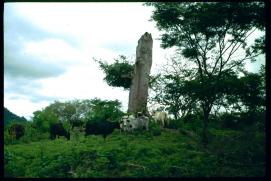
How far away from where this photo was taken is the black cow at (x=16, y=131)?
17.4 metres

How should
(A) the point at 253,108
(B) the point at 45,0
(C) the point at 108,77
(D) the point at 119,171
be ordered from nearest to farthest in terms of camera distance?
(B) the point at 45,0 → (D) the point at 119,171 → (A) the point at 253,108 → (C) the point at 108,77

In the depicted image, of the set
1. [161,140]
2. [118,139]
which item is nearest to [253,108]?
[161,140]

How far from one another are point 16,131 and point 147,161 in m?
8.85

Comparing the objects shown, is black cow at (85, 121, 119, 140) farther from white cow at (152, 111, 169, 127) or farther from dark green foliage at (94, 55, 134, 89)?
dark green foliage at (94, 55, 134, 89)

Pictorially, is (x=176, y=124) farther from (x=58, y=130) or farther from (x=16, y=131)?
(x=16, y=131)

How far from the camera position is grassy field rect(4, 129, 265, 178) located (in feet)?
32.4

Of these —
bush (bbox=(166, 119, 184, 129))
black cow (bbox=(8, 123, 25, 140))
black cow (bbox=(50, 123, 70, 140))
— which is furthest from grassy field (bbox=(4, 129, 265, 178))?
bush (bbox=(166, 119, 184, 129))

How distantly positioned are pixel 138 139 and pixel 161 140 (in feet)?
2.87

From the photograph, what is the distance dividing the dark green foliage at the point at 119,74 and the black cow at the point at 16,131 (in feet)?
24.9

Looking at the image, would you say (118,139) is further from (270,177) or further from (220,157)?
(270,177)

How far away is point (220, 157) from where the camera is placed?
11.0 m

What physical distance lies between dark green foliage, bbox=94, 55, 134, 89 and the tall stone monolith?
56.5 inches

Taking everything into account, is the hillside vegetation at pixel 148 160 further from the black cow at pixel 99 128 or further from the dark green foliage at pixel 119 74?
the dark green foliage at pixel 119 74

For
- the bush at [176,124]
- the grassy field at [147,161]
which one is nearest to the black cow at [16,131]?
the grassy field at [147,161]
